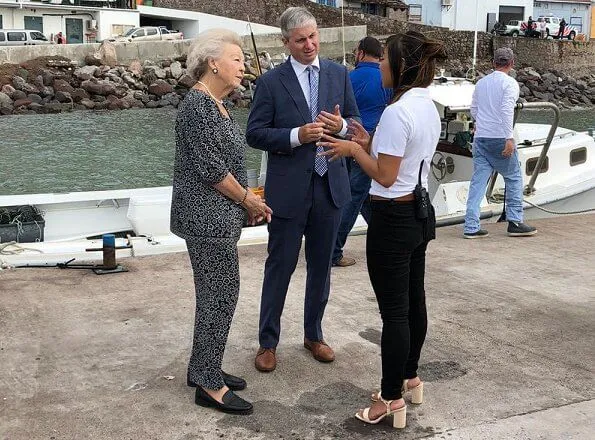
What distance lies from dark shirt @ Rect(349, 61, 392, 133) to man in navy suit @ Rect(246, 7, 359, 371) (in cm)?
184

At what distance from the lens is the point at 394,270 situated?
11.7 feet

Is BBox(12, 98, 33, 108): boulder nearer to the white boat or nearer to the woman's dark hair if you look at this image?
the white boat

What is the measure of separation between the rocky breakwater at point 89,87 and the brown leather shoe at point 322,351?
2688 cm

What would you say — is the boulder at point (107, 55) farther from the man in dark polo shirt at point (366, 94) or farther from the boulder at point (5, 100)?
the man in dark polo shirt at point (366, 94)

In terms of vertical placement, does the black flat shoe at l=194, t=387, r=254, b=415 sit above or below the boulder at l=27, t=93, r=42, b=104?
above

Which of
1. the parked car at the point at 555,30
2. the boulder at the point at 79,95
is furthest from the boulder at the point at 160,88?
the parked car at the point at 555,30

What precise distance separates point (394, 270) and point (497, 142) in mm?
4172

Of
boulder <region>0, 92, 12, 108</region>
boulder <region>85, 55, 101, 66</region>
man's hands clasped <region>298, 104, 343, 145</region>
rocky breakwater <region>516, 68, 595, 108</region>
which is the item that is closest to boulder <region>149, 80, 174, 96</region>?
boulder <region>85, 55, 101, 66</region>

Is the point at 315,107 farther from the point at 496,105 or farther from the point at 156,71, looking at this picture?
the point at 156,71

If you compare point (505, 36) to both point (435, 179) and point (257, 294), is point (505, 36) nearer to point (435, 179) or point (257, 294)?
point (435, 179)

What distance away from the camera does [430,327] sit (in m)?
5.09

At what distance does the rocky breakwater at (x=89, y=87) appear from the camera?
105 ft

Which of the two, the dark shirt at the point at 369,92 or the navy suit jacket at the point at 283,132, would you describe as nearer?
the navy suit jacket at the point at 283,132

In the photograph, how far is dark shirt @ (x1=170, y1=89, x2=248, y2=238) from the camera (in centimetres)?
360
